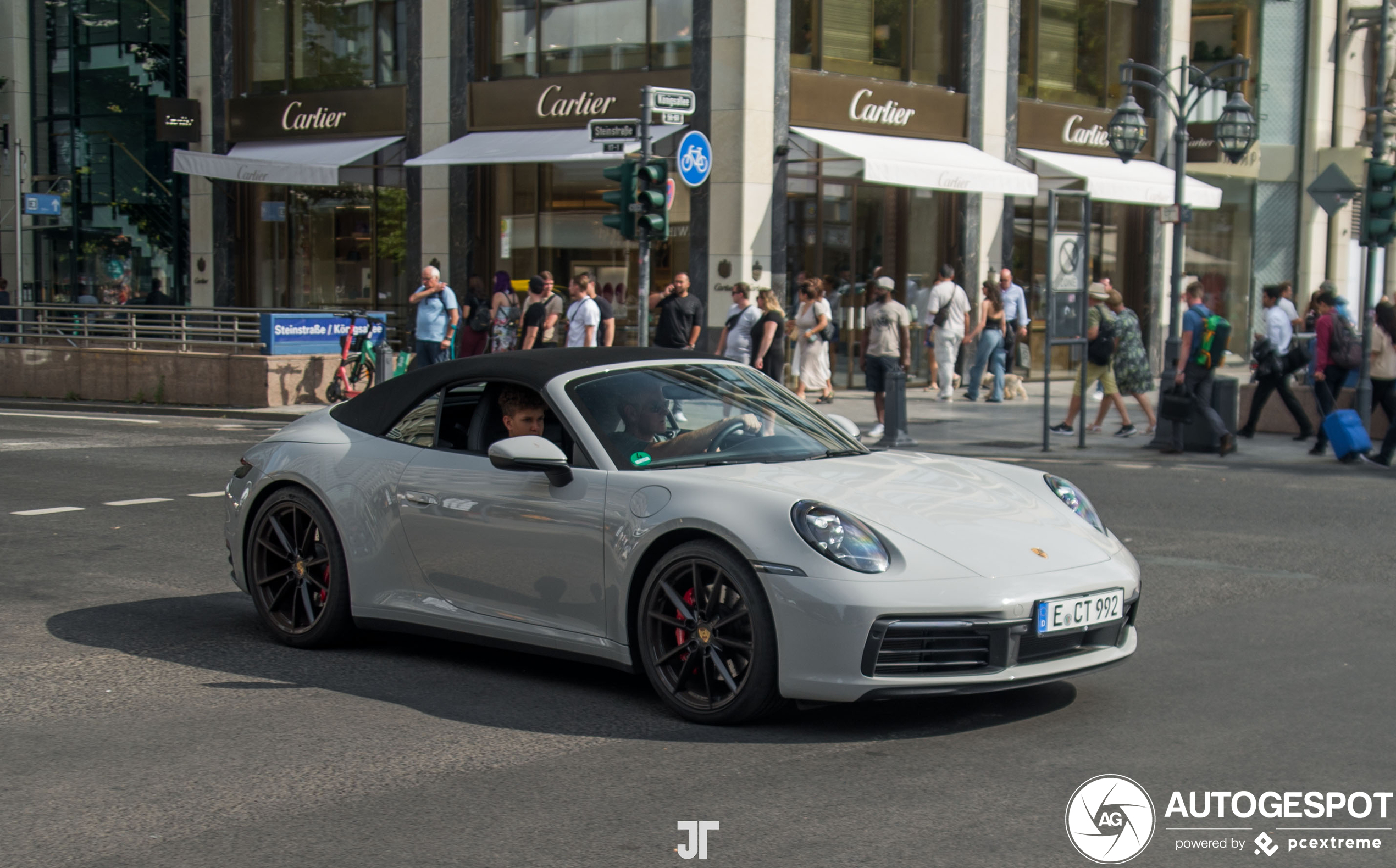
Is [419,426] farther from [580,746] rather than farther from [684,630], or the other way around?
[580,746]

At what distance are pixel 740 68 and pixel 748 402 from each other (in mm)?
17945

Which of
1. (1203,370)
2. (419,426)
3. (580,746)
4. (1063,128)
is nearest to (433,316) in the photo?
(1203,370)

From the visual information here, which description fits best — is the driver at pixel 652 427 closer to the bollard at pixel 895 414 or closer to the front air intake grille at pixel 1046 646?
the front air intake grille at pixel 1046 646

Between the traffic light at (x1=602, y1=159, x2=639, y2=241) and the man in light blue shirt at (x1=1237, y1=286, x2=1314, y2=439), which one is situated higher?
the traffic light at (x1=602, y1=159, x2=639, y2=241)

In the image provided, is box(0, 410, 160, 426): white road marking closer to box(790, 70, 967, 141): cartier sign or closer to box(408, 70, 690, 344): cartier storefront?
box(408, 70, 690, 344): cartier storefront

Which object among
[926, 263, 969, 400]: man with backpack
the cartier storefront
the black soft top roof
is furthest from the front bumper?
the cartier storefront

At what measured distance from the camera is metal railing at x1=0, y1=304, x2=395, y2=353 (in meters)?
23.0

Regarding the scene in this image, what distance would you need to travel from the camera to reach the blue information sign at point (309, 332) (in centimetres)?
2239

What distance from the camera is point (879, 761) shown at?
4.86m

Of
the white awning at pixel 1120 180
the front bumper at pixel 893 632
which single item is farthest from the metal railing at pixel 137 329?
the front bumper at pixel 893 632

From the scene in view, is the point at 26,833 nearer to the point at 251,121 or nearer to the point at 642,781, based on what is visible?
the point at 642,781

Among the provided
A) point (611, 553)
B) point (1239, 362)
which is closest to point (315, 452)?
point (611, 553)

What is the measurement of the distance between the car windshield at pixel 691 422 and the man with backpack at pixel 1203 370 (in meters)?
10.6

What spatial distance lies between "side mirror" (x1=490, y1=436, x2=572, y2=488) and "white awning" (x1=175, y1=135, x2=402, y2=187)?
870 inches
